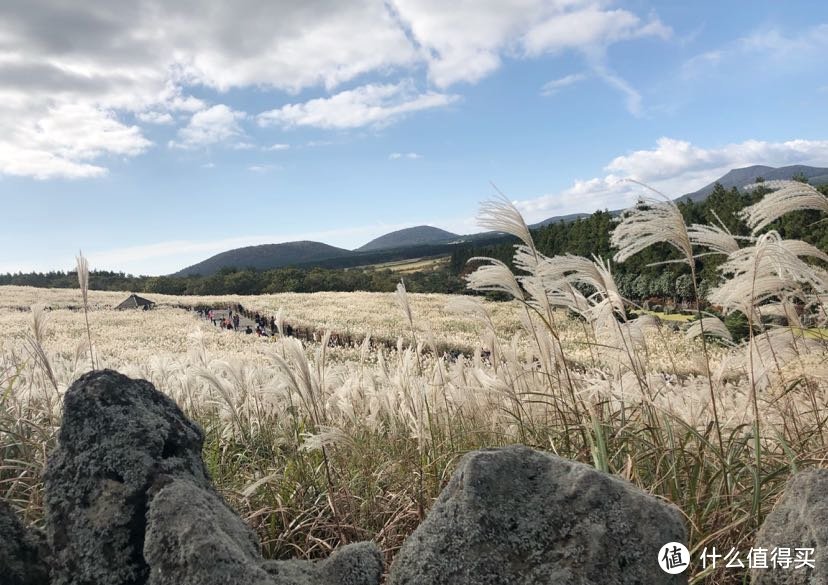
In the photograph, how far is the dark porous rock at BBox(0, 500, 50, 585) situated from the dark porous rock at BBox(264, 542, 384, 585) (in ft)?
2.76

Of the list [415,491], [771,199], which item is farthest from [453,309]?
[771,199]

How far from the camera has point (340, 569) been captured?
1775 millimetres

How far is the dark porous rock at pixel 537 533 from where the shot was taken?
1651 mm

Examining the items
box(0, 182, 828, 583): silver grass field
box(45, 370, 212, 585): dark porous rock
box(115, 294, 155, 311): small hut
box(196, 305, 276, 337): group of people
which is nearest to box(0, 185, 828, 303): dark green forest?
box(115, 294, 155, 311): small hut

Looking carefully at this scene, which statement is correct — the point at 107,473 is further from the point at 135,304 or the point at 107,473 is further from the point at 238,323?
the point at 135,304

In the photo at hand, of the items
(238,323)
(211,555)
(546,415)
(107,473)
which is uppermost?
(107,473)

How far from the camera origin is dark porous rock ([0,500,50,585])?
1.88m

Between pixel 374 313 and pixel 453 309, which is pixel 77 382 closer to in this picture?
pixel 453 309

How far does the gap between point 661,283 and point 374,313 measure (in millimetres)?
30289

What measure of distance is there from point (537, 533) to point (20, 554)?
1.77 m

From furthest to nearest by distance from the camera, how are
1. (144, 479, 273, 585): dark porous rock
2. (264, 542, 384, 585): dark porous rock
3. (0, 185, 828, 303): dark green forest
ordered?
→ (0, 185, 828, 303): dark green forest, (264, 542, 384, 585): dark porous rock, (144, 479, 273, 585): dark porous rock

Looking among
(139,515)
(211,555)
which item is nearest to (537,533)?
(211,555)

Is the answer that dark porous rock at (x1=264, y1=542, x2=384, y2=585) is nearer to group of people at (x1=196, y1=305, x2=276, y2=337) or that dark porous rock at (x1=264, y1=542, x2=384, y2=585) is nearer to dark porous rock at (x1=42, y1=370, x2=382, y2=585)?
dark porous rock at (x1=42, y1=370, x2=382, y2=585)

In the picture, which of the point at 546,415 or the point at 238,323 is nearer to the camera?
the point at 546,415
